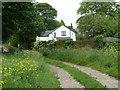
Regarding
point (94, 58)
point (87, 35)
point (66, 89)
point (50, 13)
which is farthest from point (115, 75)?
point (50, 13)

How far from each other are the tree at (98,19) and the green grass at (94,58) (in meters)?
18.5

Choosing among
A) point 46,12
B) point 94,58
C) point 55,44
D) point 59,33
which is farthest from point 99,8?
point 94,58

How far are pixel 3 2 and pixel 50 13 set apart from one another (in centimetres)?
3136

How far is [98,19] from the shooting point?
33.8 m

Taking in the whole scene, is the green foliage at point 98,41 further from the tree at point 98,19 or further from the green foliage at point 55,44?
the tree at point 98,19

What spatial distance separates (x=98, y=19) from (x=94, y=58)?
24040mm

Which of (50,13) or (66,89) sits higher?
(50,13)

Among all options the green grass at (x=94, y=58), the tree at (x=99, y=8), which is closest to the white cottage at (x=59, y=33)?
the tree at (x=99, y=8)

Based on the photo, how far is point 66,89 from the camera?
5.46 metres

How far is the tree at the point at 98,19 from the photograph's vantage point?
33812mm

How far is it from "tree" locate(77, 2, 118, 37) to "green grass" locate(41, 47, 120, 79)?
60.9 feet

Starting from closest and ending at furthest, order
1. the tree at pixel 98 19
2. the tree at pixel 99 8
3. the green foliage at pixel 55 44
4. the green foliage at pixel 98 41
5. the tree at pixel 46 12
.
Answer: the green foliage at pixel 98 41 < the green foliage at pixel 55 44 < the tree at pixel 98 19 < the tree at pixel 99 8 < the tree at pixel 46 12

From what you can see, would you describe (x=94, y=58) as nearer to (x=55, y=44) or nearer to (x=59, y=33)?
(x=55, y=44)

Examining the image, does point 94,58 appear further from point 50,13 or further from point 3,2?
point 50,13
